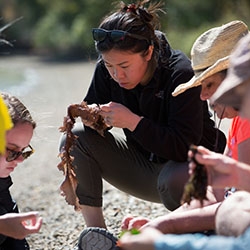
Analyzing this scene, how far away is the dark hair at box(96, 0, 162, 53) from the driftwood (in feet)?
1.16

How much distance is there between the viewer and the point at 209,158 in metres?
2.70

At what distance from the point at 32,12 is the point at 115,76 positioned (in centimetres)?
2900

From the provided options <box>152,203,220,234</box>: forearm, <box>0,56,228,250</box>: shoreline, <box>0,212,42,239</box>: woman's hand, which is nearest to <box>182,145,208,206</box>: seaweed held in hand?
<box>152,203,220,234</box>: forearm

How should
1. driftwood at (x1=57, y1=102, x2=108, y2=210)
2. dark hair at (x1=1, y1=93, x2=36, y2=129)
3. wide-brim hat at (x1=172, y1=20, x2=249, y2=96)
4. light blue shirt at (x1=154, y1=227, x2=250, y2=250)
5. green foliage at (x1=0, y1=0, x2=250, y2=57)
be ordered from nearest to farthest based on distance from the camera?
light blue shirt at (x1=154, y1=227, x2=250, y2=250), dark hair at (x1=1, y1=93, x2=36, y2=129), wide-brim hat at (x1=172, y1=20, x2=249, y2=96), driftwood at (x1=57, y1=102, x2=108, y2=210), green foliage at (x1=0, y1=0, x2=250, y2=57)

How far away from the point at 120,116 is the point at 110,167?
1.63 ft

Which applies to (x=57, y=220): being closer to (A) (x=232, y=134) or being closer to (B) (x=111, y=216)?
(B) (x=111, y=216)

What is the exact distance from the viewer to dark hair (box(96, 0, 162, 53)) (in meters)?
3.97

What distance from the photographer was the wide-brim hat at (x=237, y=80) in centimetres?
270

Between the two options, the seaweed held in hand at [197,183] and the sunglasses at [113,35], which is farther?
the sunglasses at [113,35]

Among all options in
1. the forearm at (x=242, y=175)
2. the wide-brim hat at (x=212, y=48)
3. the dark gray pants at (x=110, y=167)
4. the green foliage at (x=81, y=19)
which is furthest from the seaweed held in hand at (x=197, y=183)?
the green foliage at (x=81, y=19)

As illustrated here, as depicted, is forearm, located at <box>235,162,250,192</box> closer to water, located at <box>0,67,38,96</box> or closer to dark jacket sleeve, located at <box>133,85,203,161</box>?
dark jacket sleeve, located at <box>133,85,203,161</box>

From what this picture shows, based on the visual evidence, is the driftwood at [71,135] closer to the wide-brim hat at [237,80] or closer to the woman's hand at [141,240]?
the woman's hand at [141,240]

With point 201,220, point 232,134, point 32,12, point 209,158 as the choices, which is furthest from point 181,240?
point 32,12

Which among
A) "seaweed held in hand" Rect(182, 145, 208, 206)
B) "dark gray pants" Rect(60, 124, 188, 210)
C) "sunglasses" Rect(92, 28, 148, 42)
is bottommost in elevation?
"dark gray pants" Rect(60, 124, 188, 210)
